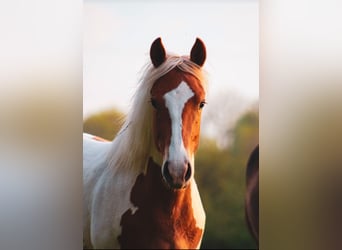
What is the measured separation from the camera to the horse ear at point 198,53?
1699mm

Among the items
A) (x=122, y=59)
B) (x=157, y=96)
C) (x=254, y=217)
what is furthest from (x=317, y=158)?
(x=122, y=59)

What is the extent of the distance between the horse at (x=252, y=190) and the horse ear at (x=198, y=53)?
1.16ft

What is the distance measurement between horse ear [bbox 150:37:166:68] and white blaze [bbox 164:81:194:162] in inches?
5.0

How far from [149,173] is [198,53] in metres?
0.44

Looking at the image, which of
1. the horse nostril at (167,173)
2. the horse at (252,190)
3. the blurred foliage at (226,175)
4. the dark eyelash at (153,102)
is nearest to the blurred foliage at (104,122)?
the blurred foliage at (226,175)

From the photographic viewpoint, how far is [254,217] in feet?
5.65

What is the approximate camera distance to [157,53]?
1.71 metres

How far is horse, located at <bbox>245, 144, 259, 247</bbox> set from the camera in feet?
5.69

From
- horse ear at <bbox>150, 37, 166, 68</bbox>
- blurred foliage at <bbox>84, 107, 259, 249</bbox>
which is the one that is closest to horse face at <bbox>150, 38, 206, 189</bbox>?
horse ear at <bbox>150, 37, 166, 68</bbox>

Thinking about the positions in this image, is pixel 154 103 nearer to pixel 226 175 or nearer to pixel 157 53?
pixel 157 53

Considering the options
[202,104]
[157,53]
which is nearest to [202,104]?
[202,104]

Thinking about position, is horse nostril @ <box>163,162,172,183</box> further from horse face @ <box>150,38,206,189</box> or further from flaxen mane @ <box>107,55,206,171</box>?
flaxen mane @ <box>107,55,206,171</box>

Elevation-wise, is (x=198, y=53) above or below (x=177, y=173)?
above

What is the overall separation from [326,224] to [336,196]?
0.09m
